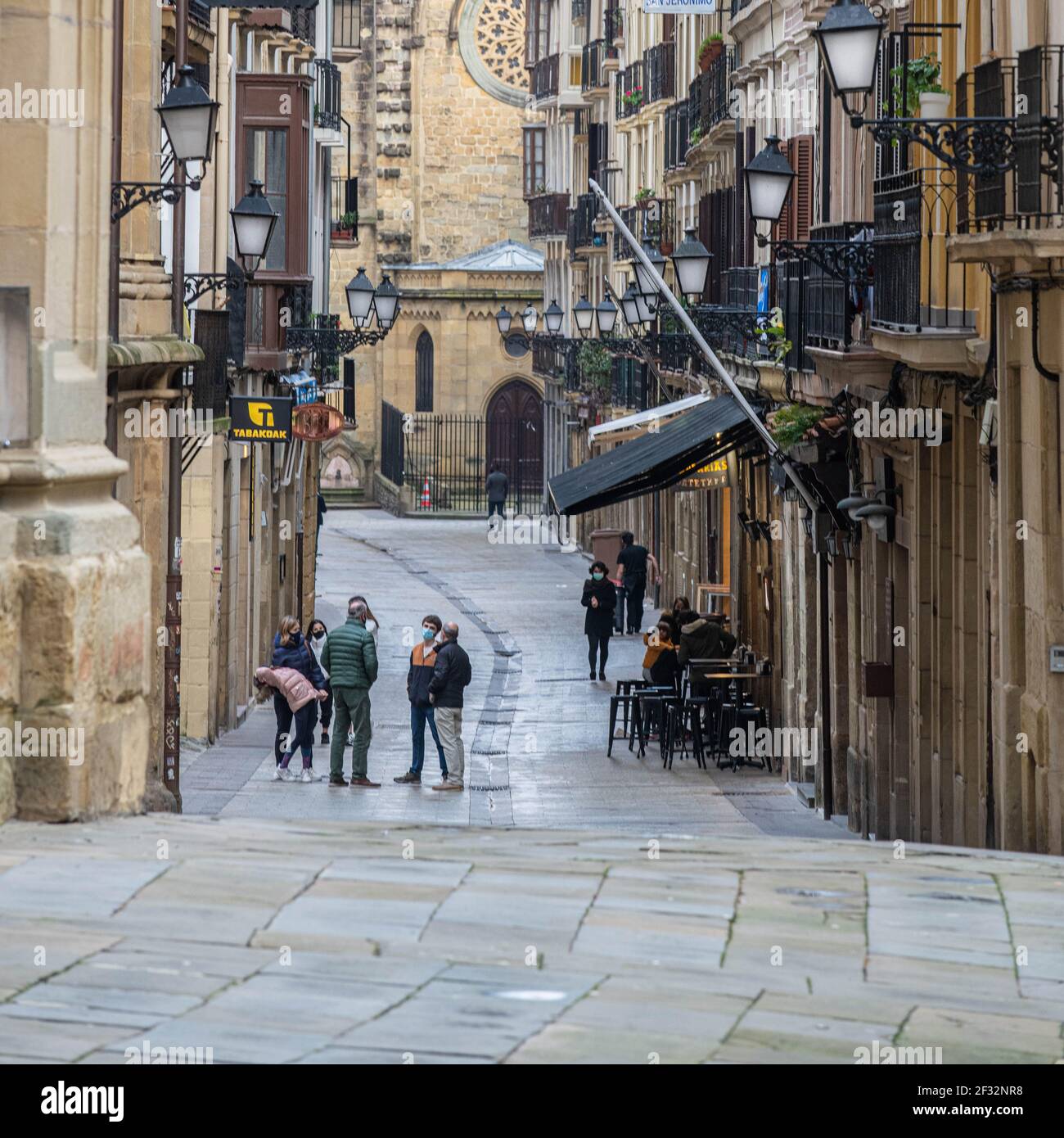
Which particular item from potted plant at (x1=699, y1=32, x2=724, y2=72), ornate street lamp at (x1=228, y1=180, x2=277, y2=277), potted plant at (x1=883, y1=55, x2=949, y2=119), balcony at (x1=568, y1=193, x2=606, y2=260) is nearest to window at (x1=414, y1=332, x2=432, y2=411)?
balcony at (x1=568, y1=193, x2=606, y2=260)

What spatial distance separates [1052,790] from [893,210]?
17.3 ft

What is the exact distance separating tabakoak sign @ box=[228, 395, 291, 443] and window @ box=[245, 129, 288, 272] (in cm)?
544

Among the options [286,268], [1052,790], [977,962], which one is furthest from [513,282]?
[977,962]

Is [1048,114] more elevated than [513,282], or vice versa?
[513,282]

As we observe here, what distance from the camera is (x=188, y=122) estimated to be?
15180mm

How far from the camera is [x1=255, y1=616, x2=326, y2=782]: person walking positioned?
20.6m

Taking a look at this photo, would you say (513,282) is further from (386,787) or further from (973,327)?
(973,327)

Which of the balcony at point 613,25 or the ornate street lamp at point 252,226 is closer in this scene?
the ornate street lamp at point 252,226

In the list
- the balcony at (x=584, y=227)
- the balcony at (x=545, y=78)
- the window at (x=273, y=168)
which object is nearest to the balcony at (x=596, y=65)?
the balcony at (x=584, y=227)

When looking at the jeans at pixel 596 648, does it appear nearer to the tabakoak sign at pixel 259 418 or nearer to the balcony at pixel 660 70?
the tabakoak sign at pixel 259 418

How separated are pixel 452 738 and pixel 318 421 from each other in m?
10.8

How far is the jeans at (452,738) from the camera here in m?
20.2

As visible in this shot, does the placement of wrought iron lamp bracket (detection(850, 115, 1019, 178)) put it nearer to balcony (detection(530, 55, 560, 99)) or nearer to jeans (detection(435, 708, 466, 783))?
jeans (detection(435, 708, 466, 783))
